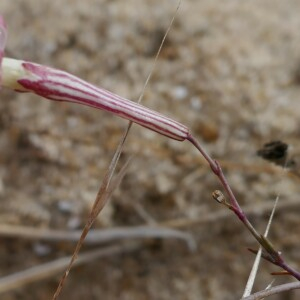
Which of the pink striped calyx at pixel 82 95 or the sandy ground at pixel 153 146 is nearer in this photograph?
the pink striped calyx at pixel 82 95

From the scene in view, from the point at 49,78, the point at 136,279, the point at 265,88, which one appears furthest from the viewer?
the point at 265,88

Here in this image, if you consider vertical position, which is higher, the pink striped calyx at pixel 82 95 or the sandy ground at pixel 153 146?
the pink striped calyx at pixel 82 95

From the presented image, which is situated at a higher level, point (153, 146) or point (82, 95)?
point (82, 95)

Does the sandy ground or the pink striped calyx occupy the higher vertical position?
the pink striped calyx

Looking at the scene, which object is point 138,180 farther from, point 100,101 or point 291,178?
point 100,101

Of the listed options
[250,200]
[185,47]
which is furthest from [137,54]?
[250,200]

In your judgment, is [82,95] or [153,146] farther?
[153,146]

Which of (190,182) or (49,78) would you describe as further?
(190,182)

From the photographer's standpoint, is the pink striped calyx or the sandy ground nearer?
the pink striped calyx
